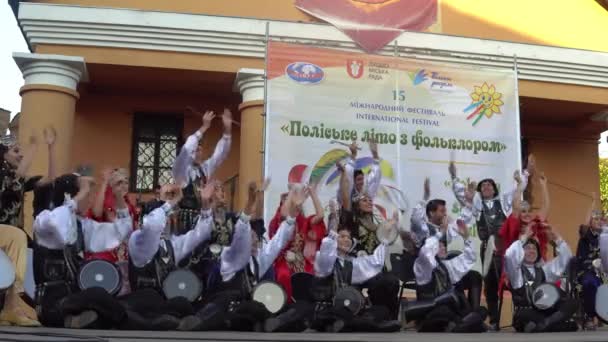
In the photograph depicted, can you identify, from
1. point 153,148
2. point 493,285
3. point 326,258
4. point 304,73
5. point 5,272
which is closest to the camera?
point 5,272

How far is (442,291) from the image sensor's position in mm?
6352

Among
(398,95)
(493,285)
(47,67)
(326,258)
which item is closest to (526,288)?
(493,285)

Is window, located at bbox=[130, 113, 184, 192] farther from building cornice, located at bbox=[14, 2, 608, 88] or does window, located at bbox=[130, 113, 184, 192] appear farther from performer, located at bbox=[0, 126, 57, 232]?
performer, located at bbox=[0, 126, 57, 232]

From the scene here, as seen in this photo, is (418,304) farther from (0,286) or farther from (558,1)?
(558,1)

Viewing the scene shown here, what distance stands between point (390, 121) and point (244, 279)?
13.1 ft

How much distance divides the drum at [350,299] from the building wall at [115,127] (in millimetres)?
5126

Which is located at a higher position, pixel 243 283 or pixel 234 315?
pixel 243 283

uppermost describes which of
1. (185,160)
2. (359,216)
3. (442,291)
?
(185,160)

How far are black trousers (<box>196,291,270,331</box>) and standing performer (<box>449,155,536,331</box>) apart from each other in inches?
106

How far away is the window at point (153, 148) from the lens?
10.7 meters

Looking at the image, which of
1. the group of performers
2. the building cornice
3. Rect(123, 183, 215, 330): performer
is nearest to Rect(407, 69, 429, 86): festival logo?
the building cornice

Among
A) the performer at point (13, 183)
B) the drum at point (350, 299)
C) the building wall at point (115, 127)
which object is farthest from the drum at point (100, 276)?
the building wall at point (115, 127)

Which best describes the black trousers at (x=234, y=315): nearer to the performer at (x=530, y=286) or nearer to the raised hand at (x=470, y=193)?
the performer at (x=530, y=286)

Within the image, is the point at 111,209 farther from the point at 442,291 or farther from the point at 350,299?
the point at 442,291
